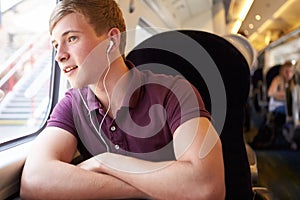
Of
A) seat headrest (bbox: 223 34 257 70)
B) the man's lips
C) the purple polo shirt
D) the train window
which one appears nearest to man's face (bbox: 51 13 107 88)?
the man's lips

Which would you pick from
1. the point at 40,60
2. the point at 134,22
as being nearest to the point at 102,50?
the point at 40,60

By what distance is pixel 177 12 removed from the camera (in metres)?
5.04

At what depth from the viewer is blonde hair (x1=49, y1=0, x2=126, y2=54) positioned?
3.33 ft

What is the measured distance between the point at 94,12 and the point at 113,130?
0.38 m

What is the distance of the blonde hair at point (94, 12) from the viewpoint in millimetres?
1014

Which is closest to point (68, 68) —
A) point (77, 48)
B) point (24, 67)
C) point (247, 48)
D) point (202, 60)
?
point (77, 48)

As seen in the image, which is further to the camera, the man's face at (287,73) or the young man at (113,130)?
the man's face at (287,73)

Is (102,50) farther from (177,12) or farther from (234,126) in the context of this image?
(177,12)

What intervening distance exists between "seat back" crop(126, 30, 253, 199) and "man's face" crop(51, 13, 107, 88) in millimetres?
328

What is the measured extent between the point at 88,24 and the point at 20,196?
0.56 meters

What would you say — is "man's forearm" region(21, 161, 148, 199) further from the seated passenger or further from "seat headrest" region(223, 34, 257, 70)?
the seated passenger

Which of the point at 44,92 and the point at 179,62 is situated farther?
the point at 44,92

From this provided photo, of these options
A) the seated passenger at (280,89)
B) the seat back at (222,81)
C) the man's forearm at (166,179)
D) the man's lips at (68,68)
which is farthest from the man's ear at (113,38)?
the seated passenger at (280,89)

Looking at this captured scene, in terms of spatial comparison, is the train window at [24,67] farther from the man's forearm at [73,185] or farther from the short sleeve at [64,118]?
the man's forearm at [73,185]
